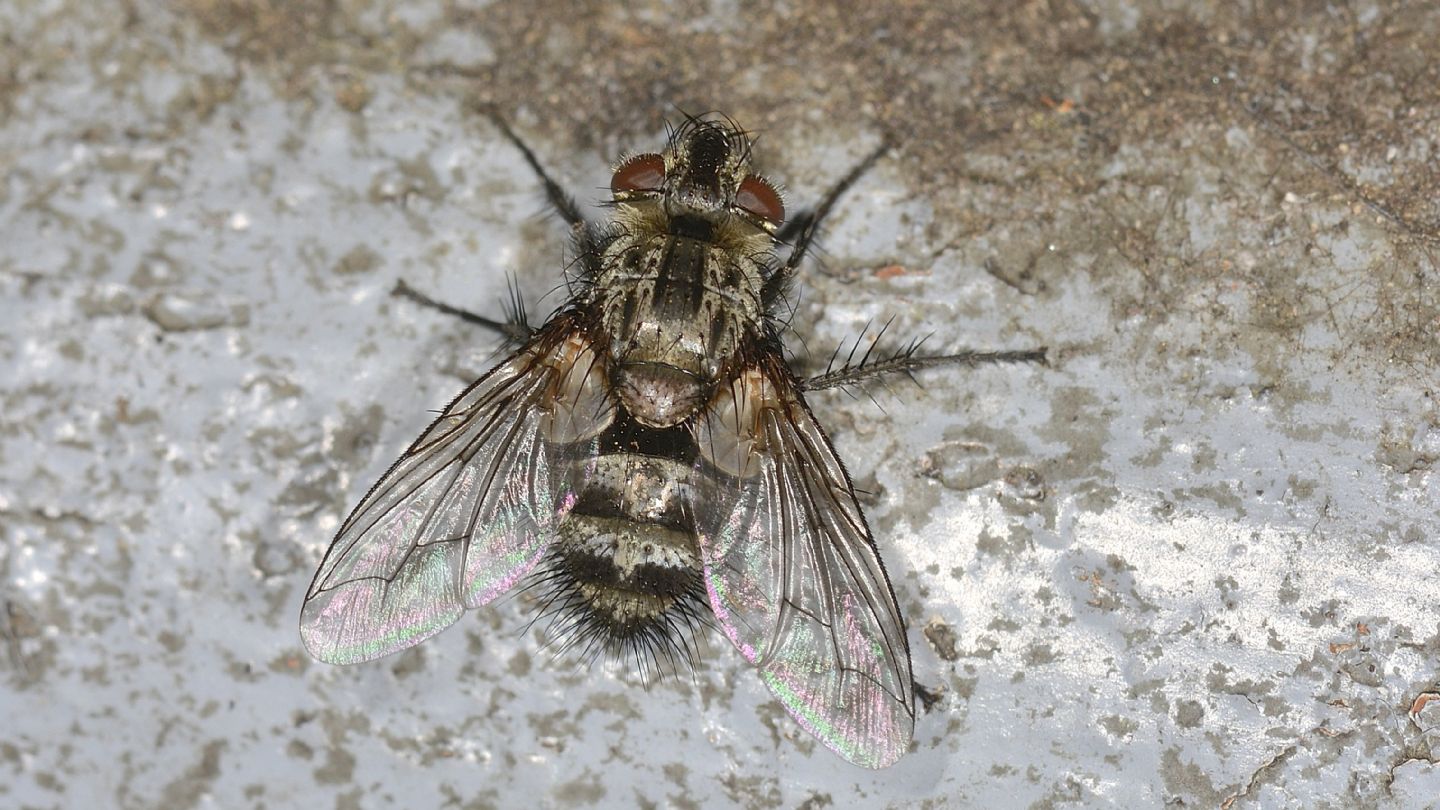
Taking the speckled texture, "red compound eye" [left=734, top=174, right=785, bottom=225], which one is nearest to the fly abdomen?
the speckled texture

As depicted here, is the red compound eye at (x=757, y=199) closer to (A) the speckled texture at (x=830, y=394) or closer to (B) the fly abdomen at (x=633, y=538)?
(A) the speckled texture at (x=830, y=394)

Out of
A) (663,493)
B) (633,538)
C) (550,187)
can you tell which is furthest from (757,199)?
(633,538)

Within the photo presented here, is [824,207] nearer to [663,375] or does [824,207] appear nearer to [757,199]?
[757,199]

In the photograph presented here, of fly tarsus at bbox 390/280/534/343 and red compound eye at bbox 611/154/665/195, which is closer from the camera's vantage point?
red compound eye at bbox 611/154/665/195

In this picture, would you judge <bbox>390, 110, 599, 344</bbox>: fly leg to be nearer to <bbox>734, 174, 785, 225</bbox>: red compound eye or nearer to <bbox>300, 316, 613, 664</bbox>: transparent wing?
<bbox>300, 316, 613, 664</bbox>: transparent wing

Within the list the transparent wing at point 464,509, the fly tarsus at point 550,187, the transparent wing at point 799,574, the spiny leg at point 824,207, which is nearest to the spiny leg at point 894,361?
the transparent wing at point 799,574

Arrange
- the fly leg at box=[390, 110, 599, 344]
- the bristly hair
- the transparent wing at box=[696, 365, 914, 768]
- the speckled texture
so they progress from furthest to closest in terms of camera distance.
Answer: the fly leg at box=[390, 110, 599, 344] → the speckled texture → the bristly hair → the transparent wing at box=[696, 365, 914, 768]
